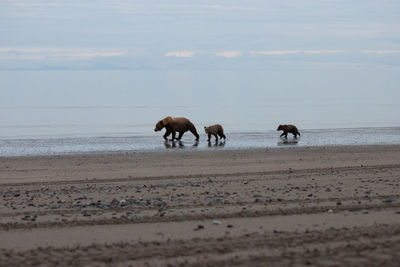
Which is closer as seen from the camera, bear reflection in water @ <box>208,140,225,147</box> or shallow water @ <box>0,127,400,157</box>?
shallow water @ <box>0,127,400,157</box>

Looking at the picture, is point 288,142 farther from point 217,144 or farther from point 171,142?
point 171,142

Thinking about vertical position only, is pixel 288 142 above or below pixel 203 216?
above

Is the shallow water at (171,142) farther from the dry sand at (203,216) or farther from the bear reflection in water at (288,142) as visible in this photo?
the dry sand at (203,216)

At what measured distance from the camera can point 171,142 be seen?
2331cm

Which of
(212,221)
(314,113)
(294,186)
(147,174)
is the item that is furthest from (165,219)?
(314,113)

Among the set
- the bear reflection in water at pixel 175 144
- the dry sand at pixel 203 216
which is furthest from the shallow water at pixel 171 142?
the dry sand at pixel 203 216

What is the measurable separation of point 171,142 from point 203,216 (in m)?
15.0

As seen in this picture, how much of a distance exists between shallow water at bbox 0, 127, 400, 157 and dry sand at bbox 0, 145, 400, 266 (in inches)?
240

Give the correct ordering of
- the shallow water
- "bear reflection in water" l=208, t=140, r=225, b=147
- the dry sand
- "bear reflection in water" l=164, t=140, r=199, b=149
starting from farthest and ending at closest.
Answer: "bear reflection in water" l=208, t=140, r=225, b=147
"bear reflection in water" l=164, t=140, r=199, b=149
the shallow water
the dry sand

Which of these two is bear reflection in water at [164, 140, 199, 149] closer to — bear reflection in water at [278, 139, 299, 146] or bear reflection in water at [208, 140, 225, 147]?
bear reflection in water at [208, 140, 225, 147]

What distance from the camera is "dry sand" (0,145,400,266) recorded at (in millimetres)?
6559

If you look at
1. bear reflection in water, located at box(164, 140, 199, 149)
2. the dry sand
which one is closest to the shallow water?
bear reflection in water, located at box(164, 140, 199, 149)

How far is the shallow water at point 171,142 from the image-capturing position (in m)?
20.7

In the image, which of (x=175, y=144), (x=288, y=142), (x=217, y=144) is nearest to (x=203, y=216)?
(x=217, y=144)
